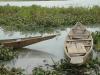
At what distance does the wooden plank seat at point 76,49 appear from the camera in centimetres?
1066

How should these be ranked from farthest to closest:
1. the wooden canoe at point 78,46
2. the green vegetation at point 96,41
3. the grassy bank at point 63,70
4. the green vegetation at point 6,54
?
the green vegetation at point 96,41
the green vegetation at point 6,54
the wooden canoe at point 78,46
the grassy bank at point 63,70

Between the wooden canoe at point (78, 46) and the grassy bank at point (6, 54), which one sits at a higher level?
the wooden canoe at point (78, 46)

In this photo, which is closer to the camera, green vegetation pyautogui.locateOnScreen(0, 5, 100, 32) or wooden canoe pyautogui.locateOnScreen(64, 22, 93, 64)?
wooden canoe pyautogui.locateOnScreen(64, 22, 93, 64)

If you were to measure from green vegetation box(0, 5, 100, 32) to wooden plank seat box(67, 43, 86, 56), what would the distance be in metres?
5.14

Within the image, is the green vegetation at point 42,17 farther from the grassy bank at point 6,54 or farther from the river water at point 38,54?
the grassy bank at point 6,54

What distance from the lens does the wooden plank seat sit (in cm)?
1066

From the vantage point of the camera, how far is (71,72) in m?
9.88

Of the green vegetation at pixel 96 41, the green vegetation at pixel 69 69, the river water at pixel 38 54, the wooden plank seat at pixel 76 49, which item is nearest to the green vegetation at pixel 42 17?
the river water at pixel 38 54

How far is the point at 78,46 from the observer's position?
38.1 feet

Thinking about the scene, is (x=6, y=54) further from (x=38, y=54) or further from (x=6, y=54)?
(x=38, y=54)

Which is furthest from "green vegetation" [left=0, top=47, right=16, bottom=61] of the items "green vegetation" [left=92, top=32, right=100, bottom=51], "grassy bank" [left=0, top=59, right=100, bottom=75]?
"green vegetation" [left=92, top=32, right=100, bottom=51]

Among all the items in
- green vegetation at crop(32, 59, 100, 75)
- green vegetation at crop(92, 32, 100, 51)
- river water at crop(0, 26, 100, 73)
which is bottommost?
river water at crop(0, 26, 100, 73)

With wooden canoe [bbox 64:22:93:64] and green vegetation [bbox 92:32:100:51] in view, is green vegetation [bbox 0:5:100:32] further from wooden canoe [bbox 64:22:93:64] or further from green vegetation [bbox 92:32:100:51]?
green vegetation [bbox 92:32:100:51]

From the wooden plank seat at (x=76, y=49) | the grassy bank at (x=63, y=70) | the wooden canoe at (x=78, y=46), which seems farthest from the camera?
the wooden plank seat at (x=76, y=49)
